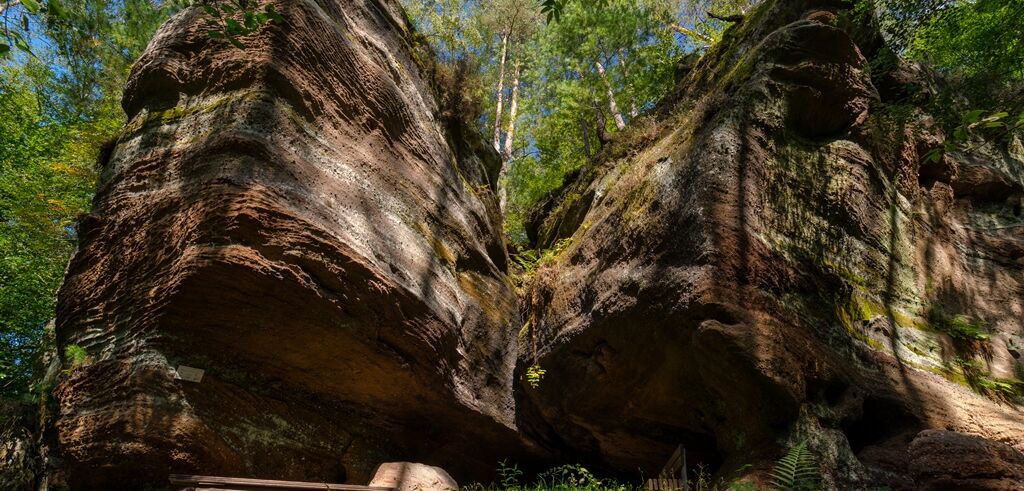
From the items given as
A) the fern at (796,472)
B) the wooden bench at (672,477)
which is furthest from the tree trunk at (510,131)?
the fern at (796,472)

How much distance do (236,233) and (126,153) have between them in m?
2.07

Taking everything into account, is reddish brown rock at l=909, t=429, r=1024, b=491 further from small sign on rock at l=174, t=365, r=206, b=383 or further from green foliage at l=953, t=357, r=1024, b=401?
small sign on rock at l=174, t=365, r=206, b=383

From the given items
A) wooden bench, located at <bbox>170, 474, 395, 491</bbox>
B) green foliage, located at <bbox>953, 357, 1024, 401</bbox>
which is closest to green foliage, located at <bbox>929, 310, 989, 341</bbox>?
green foliage, located at <bbox>953, 357, 1024, 401</bbox>

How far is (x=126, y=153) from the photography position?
6.09m

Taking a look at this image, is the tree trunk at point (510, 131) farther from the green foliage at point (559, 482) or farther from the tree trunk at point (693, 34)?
the green foliage at point (559, 482)

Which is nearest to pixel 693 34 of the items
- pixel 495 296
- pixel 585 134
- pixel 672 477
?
pixel 585 134

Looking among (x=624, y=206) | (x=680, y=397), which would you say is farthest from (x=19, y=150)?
(x=680, y=397)

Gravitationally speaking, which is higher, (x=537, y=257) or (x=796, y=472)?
(x=537, y=257)

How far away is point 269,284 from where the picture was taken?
5395 mm

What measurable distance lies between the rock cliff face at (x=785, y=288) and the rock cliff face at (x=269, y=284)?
1855 millimetres

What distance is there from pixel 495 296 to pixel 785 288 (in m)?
4.34

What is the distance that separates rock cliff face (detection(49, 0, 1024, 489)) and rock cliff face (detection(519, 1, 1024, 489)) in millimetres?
36

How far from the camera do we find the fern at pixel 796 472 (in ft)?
13.8

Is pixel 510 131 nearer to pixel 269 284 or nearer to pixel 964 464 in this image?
pixel 269 284
